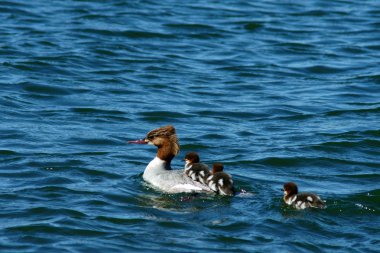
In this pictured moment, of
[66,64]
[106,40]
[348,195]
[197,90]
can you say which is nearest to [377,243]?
[348,195]

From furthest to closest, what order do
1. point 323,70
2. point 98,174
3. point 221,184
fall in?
1. point 323,70
2. point 98,174
3. point 221,184

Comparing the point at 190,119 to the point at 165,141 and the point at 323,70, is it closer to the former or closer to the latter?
the point at 165,141

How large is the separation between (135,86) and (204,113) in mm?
1985

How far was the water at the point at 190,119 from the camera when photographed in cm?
960

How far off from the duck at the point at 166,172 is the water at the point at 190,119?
0.46 ft

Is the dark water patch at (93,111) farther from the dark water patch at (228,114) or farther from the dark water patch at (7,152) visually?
the dark water patch at (7,152)

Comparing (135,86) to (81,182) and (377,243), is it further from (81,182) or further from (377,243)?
(377,243)

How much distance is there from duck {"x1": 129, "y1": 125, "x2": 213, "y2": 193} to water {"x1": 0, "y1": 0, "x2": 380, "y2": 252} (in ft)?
0.46

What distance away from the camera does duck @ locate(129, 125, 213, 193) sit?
35.4 feet

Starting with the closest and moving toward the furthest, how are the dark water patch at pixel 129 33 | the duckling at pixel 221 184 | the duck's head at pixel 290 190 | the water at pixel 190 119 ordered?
the water at pixel 190 119 < the duck's head at pixel 290 190 < the duckling at pixel 221 184 < the dark water patch at pixel 129 33

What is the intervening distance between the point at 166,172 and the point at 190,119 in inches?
138

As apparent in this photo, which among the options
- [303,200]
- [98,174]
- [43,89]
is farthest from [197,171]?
[43,89]

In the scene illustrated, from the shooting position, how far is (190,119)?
14.7 m

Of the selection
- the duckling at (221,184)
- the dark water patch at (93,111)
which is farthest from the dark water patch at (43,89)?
the duckling at (221,184)
